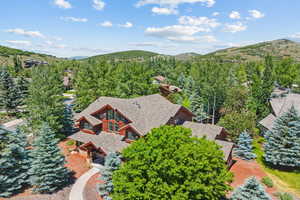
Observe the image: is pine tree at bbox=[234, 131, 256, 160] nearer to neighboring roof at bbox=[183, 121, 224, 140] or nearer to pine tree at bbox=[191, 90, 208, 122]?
neighboring roof at bbox=[183, 121, 224, 140]

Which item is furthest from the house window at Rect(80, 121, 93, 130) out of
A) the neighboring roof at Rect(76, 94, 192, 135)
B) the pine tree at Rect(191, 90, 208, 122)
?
the pine tree at Rect(191, 90, 208, 122)

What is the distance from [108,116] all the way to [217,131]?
17.8 m

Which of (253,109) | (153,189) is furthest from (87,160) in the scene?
(253,109)

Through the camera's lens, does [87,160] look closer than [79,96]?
Yes

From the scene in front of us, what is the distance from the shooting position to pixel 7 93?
47.8m

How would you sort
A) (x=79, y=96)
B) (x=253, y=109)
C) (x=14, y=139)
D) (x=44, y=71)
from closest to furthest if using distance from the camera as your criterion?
(x=14, y=139), (x=44, y=71), (x=253, y=109), (x=79, y=96)

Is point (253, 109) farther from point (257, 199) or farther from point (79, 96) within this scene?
point (79, 96)

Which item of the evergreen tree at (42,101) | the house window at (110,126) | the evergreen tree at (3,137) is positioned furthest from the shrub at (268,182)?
the evergreen tree at (42,101)

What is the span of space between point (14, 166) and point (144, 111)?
1846cm

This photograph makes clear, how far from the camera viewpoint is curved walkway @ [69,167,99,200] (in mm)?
20327

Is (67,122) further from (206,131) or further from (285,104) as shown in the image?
(285,104)

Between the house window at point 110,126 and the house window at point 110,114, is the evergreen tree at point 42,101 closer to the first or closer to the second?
the house window at point 110,126

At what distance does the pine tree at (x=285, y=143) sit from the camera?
26.4 meters

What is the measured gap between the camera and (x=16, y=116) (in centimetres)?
4947
